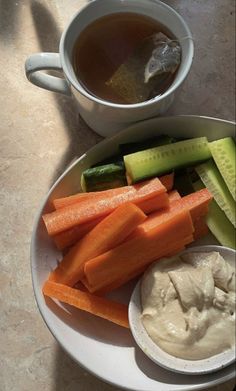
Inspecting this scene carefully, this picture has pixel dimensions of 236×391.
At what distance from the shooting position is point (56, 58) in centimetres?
95

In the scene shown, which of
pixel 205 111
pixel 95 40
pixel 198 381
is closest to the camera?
pixel 198 381

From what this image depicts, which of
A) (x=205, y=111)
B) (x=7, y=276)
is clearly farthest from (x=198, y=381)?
(x=205, y=111)

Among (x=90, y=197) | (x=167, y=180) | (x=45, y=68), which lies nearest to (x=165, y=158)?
(x=167, y=180)

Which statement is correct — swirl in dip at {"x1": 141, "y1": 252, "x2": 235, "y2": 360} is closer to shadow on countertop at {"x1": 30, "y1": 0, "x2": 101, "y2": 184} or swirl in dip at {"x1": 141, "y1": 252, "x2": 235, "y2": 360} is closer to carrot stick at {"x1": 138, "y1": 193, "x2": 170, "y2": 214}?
carrot stick at {"x1": 138, "y1": 193, "x2": 170, "y2": 214}

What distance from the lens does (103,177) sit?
98cm

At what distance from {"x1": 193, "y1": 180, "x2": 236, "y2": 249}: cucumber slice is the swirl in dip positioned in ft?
0.19

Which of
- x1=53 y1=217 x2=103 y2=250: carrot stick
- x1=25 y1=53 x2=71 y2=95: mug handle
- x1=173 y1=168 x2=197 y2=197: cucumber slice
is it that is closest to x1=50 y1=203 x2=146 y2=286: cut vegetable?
x1=53 y1=217 x2=103 y2=250: carrot stick

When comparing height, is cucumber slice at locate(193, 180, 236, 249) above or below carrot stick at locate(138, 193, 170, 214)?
below

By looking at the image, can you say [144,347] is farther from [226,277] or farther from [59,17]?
[59,17]

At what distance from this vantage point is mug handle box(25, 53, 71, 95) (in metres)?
0.94

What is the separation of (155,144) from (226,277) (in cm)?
25

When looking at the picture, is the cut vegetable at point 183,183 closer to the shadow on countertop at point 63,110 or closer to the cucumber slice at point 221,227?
the cucumber slice at point 221,227

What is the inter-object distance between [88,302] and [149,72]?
393 mm

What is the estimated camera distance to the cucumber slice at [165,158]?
960 mm
